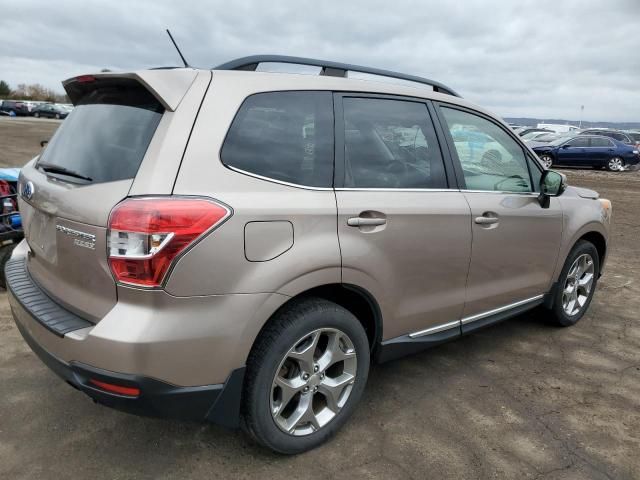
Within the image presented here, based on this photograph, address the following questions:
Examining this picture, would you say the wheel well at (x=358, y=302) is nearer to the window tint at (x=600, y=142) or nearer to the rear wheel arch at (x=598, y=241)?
the rear wheel arch at (x=598, y=241)

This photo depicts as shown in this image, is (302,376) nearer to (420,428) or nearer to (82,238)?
(420,428)

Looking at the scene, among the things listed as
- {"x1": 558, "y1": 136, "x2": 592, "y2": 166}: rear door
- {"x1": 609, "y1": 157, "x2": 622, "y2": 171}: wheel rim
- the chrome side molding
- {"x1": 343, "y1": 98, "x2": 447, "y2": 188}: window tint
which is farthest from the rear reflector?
{"x1": 609, "y1": 157, "x2": 622, "y2": 171}: wheel rim

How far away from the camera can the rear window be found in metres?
2.17

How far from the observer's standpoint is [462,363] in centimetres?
361

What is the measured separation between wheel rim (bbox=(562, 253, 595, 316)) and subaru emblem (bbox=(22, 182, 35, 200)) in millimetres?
3754

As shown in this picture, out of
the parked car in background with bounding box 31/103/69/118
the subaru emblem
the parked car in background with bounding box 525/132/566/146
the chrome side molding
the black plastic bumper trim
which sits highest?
the subaru emblem

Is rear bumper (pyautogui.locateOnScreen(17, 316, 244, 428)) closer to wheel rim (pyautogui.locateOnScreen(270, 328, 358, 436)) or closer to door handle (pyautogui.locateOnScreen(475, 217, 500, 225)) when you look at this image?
wheel rim (pyautogui.locateOnScreen(270, 328, 358, 436))

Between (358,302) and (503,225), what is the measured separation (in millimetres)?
1175

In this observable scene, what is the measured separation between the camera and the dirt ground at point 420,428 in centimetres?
246

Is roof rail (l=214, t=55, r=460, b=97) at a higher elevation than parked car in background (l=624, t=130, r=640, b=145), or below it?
higher

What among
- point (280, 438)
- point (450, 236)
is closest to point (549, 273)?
point (450, 236)

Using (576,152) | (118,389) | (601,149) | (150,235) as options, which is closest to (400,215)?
(150,235)

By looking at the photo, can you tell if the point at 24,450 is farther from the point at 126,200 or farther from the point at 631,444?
the point at 631,444

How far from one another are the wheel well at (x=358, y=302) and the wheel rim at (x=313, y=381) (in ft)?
0.61
